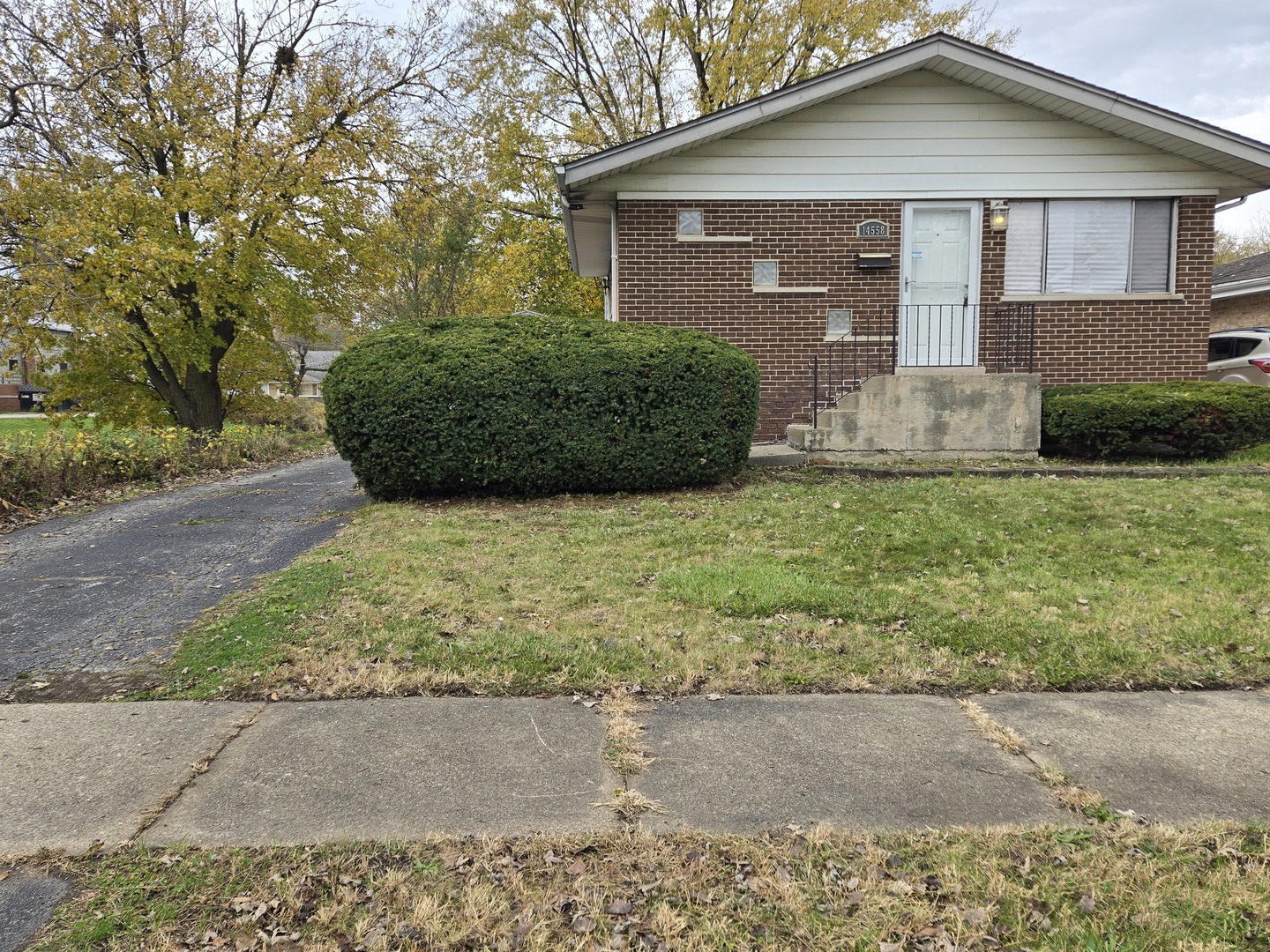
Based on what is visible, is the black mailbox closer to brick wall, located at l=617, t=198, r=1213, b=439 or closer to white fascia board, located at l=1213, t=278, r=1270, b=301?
brick wall, located at l=617, t=198, r=1213, b=439

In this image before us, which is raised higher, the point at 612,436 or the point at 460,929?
the point at 612,436

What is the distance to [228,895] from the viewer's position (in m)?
2.03

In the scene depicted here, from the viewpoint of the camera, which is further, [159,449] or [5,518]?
[159,449]

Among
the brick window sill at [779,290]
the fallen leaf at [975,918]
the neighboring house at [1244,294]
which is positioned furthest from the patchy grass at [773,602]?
the neighboring house at [1244,294]

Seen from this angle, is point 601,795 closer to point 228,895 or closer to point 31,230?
point 228,895

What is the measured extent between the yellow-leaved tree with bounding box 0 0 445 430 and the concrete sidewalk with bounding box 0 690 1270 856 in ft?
27.1

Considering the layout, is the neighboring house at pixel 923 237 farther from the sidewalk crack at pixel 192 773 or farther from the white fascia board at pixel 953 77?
the sidewalk crack at pixel 192 773

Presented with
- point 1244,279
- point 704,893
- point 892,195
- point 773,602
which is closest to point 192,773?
point 704,893

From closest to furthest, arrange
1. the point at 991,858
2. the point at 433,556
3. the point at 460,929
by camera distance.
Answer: the point at 460,929 < the point at 991,858 < the point at 433,556

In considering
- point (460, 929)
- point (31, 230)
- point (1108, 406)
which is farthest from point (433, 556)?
point (31, 230)

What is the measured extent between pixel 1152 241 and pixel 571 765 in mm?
11773

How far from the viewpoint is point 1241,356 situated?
13602 mm

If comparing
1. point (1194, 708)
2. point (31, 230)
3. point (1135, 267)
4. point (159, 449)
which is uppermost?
point (31, 230)

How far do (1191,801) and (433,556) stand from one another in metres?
4.54
